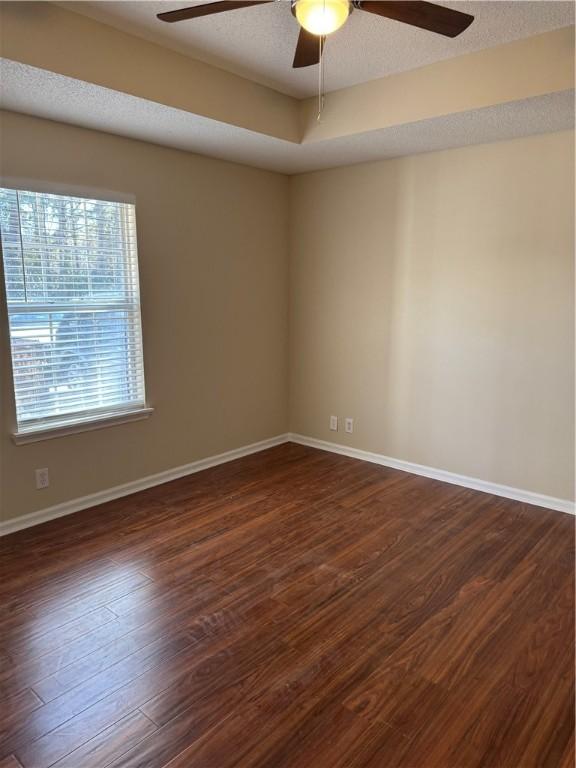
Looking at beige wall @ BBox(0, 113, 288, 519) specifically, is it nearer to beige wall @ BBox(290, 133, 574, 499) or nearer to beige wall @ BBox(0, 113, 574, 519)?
beige wall @ BBox(0, 113, 574, 519)

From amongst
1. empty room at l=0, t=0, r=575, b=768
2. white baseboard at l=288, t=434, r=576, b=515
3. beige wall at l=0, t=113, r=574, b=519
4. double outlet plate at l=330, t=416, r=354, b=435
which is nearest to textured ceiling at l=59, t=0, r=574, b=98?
empty room at l=0, t=0, r=575, b=768

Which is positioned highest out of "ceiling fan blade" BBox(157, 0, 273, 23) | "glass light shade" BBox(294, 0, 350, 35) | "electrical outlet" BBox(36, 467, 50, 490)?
"ceiling fan blade" BBox(157, 0, 273, 23)

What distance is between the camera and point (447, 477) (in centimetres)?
380

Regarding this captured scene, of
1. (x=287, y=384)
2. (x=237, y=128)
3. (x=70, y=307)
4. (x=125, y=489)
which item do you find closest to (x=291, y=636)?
(x=125, y=489)

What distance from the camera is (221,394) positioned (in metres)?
4.18

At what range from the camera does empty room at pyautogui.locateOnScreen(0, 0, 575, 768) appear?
1.84 meters

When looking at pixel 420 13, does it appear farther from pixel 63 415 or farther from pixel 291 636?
pixel 63 415

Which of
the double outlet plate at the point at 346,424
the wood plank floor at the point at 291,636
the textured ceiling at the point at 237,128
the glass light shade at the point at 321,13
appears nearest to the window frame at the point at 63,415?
the textured ceiling at the point at 237,128

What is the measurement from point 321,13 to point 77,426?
8.42 feet

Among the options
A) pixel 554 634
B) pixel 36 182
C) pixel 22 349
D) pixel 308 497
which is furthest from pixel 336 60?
pixel 554 634

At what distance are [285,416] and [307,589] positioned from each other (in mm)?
2452

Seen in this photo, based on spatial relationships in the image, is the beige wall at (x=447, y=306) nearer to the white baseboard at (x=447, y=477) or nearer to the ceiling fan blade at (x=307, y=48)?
the white baseboard at (x=447, y=477)

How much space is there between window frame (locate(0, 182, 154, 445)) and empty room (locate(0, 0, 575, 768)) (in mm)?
16

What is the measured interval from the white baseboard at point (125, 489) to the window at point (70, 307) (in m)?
0.53
